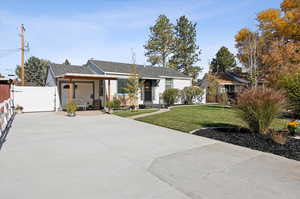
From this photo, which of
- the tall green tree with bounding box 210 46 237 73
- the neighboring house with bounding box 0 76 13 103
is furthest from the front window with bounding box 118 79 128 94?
the tall green tree with bounding box 210 46 237 73

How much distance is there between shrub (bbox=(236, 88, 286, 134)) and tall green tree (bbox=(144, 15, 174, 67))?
29.2 meters

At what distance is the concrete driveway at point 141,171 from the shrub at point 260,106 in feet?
4.98

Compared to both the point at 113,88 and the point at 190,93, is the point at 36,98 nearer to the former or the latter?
the point at 113,88

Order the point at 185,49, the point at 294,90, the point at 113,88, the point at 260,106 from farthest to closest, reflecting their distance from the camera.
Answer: the point at 185,49 < the point at 113,88 < the point at 294,90 < the point at 260,106

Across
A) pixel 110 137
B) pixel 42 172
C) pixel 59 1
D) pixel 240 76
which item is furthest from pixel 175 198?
pixel 240 76

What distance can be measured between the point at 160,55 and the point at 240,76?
14.6 meters

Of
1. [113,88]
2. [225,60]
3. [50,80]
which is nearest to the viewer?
[113,88]

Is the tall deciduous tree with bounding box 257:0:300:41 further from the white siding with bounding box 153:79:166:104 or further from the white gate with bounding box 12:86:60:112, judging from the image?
the white gate with bounding box 12:86:60:112

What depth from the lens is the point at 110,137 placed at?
20.3ft

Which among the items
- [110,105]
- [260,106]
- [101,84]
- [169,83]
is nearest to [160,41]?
[169,83]

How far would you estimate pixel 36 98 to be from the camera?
Answer: 46.5ft

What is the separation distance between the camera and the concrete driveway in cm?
269

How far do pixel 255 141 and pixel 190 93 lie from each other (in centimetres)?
1369

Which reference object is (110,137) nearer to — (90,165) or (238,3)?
(90,165)
